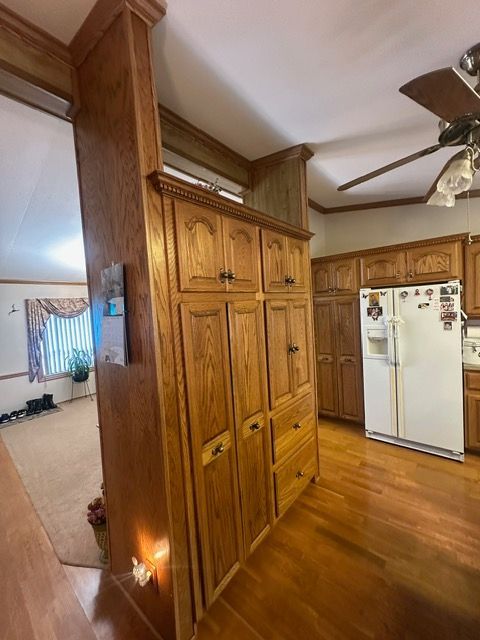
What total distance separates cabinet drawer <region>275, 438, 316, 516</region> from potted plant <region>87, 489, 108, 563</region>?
1.12 meters

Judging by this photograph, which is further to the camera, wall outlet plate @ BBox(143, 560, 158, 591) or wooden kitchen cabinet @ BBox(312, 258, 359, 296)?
wooden kitchen cabinet @ BBox(312, 258, 359, 296)

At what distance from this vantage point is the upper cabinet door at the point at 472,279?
2.50m

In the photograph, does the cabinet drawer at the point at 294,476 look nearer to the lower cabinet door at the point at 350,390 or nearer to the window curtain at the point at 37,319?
the lower cabinet door at the point at 350,390

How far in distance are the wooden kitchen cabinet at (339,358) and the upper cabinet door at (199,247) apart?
7.41 feet

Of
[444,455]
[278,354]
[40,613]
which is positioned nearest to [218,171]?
[278,354]

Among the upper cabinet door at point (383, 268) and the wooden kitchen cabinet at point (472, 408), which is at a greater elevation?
the upper cabinet door at point (383, 268)

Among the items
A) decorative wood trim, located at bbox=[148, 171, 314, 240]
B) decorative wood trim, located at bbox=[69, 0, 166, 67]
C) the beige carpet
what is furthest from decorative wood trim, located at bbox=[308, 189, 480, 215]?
the beige carpet

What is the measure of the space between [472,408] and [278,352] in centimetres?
213

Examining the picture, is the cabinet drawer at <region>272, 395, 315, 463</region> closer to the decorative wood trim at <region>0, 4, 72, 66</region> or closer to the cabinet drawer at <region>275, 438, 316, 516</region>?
the cabinet drawer at <region>275, 438, 316, 516</region>

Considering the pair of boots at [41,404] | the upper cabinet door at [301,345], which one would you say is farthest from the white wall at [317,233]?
the pair of boots at [41,404]

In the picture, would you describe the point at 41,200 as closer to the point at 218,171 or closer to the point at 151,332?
the point at 218,171

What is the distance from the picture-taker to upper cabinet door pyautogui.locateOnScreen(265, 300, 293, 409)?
69.4 inches

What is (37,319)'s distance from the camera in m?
5.02

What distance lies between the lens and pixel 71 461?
307cm
